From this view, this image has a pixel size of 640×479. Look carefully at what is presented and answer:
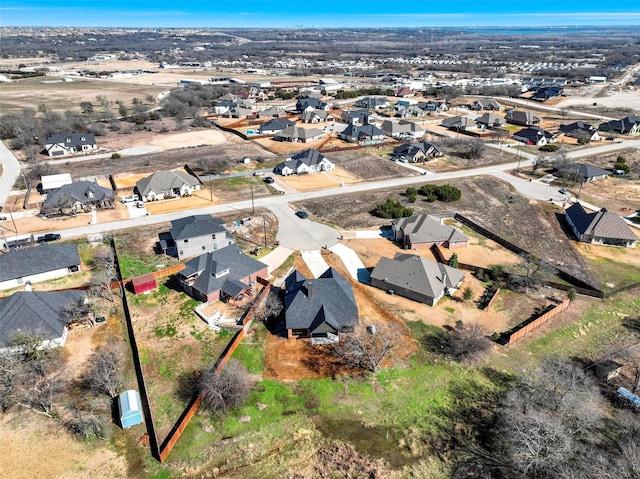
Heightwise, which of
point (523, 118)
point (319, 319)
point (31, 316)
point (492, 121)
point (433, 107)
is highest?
point (433, 107)

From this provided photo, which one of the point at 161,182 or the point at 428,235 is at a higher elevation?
the point at 161,182

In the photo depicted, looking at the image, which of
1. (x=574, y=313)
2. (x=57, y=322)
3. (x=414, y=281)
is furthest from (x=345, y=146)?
(x=57, y=322)

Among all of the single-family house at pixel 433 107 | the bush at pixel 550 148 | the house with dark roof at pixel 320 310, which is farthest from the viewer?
the single-family house at pixel 433 107

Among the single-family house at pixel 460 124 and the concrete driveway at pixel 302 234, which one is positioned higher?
the single-family house at pixel 460 124

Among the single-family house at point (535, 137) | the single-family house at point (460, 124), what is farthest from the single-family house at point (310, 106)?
the single-family house at point (535, 137)

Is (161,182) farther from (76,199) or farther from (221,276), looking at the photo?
Result: (221,276)

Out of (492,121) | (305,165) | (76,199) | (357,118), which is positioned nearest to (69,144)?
(76,199)

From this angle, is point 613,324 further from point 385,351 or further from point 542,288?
point 385,351

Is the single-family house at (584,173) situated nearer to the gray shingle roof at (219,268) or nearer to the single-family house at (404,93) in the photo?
the gray shingle roof at (219,268)
